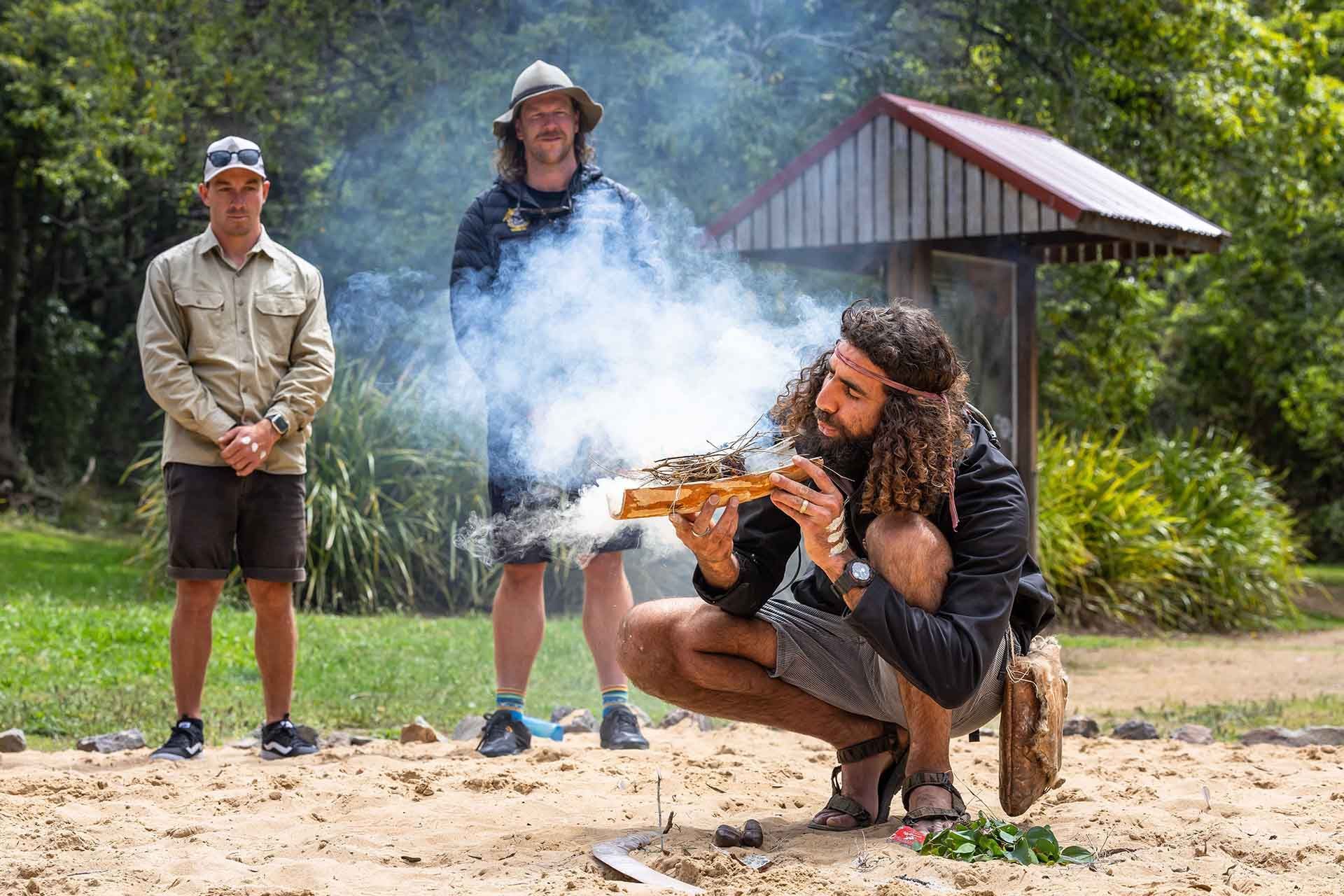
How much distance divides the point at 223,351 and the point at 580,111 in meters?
1.48

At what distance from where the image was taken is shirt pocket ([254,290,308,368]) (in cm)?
480

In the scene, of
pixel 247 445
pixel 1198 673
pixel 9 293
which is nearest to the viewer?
pixel 247 445

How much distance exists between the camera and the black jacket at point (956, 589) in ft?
10.1

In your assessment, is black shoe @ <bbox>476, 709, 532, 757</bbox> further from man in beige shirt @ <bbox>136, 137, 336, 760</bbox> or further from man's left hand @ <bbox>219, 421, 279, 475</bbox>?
man's left hand @ <bbox>219, 421, 279, 475</bbox>

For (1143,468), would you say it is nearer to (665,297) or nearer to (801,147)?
(801,147)

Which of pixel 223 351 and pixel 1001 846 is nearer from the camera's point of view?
pixel 1001 846

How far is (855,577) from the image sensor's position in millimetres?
3129

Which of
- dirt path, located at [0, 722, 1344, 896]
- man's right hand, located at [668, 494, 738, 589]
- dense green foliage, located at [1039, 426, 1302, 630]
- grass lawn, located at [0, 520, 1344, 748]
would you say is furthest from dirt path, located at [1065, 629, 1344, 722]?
man's right hand, located at [668, 494, 738, 589]

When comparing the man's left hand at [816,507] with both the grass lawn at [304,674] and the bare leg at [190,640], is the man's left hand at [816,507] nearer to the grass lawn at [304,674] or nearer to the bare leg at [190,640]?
the bare leg at [190,640]

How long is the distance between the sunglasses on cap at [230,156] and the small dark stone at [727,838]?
277cm

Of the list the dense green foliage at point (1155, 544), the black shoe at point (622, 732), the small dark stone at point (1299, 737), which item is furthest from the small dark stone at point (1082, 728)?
the dense green foliage at point (1155, 544)

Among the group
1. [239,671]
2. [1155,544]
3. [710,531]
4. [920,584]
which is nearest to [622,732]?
[710,531]

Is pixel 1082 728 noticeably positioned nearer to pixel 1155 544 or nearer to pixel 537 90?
pixel 537 90

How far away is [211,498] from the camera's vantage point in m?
4.67
